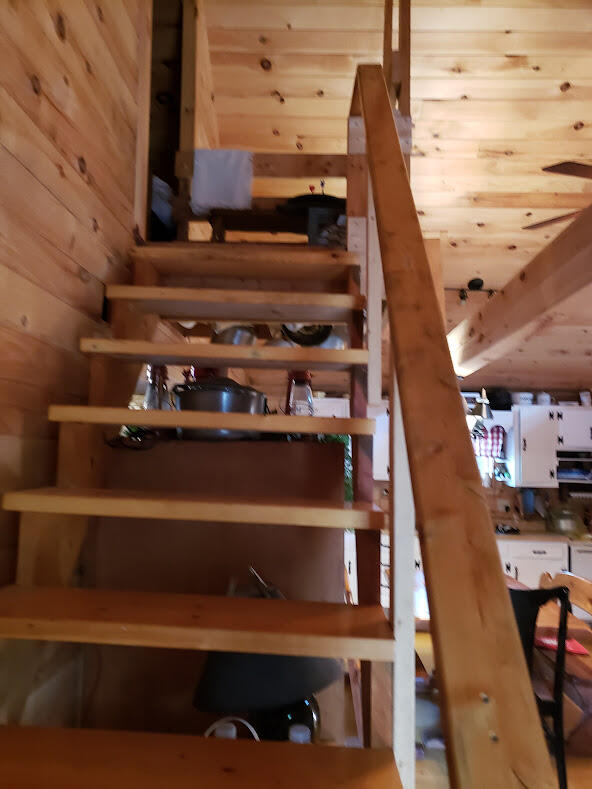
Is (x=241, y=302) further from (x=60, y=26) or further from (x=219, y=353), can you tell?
(x=60, y=26)

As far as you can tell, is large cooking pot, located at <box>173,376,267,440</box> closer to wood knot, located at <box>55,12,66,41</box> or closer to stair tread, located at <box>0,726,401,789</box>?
stair tread, located at <box>0,726,401,789</box>

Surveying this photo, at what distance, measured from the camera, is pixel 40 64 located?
1273mm

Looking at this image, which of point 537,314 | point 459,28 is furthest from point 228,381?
point 459,28

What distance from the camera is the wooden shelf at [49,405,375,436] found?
1244mm

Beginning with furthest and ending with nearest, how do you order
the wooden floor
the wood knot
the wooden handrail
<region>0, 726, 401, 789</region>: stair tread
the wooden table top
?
1. the wooden table top
2. the wooden floor
3. the wood knot
4. <region>0, 726, 401, 789</region>: stair tread
5. the wooden handrail

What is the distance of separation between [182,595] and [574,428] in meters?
5.22

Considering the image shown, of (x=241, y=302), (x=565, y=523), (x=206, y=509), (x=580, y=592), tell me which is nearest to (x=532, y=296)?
(x=241, y=302)

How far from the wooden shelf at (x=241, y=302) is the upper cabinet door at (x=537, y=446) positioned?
4273 millimetres

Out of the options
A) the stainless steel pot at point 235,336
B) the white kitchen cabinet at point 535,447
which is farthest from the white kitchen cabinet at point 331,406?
the stainless steel pot at point 235,336

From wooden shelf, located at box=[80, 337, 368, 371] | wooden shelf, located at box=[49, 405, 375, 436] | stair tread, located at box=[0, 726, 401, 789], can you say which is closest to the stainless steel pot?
wooden shelf, located at box=[80, 337, 368, 371]

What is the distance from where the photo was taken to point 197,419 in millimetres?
1259

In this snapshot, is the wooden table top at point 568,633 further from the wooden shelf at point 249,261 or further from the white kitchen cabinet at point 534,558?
the wooden shelf at point 249,261

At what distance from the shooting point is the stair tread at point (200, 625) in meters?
0.94

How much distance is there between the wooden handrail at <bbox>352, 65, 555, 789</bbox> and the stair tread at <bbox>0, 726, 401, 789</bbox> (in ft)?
1.59
